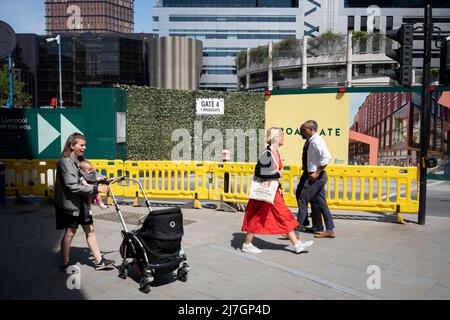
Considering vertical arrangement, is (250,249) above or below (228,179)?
below

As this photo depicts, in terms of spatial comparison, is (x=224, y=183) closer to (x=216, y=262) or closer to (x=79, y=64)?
(x=216, y=262)

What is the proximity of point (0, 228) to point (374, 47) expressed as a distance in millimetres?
56196

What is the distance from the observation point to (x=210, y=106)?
56.8 feet

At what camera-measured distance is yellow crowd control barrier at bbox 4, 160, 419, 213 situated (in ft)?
26.5

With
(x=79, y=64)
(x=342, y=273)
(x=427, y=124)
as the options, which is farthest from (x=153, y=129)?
(x=79, y=64)

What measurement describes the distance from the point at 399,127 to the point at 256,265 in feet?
39.0

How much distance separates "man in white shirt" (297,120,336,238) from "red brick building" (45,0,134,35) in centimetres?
15026

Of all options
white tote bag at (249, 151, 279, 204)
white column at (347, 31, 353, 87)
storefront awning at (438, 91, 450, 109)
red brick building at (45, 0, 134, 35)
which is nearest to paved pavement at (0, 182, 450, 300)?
white tote bag at (249, 151, 279, 204)

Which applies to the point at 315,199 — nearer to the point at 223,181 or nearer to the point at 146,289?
the point at 223,181

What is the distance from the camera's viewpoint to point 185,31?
101 meters

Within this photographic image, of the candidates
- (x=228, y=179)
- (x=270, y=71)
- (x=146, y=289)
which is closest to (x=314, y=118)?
(x=228, y=179)

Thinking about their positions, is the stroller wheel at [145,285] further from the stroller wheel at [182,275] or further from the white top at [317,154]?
the white top at [317,154]

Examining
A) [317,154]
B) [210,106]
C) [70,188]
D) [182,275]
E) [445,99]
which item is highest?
[445,99]

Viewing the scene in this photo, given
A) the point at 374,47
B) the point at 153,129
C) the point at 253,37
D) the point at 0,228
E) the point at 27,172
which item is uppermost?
the point at 253,37
